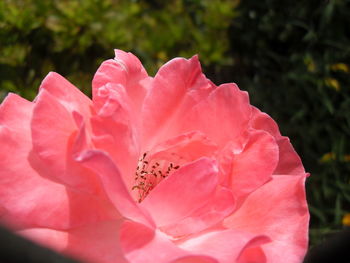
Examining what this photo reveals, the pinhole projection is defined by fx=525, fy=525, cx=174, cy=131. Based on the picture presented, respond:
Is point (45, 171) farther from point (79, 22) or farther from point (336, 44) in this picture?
point (336, 44)

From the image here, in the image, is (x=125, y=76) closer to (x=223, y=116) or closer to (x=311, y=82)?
(x=223, y=116)

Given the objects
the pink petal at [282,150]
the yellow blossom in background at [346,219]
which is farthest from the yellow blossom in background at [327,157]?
the pink petal at [282,150]

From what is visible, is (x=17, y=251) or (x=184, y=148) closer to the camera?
(x=17, y=251)

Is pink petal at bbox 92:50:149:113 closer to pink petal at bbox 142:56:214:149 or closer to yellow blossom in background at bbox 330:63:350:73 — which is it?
pink petal at bbox 142:56:214:149

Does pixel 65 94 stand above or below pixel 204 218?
above

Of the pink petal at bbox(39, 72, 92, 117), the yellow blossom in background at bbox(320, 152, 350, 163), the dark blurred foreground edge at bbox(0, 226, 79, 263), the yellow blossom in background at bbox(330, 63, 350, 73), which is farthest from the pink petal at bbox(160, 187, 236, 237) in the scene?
the yellow blossom in background at bbox(330, 63, 350, 73)

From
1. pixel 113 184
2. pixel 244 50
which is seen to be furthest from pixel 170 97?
pixel 244 50

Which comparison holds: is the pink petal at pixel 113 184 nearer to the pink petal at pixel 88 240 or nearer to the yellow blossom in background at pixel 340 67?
the pink petal at pixel 88 240
